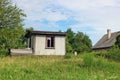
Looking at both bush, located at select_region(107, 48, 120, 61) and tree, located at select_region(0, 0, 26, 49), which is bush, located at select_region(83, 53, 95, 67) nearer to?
bush, located at select_region(107, 48, 120, 61)

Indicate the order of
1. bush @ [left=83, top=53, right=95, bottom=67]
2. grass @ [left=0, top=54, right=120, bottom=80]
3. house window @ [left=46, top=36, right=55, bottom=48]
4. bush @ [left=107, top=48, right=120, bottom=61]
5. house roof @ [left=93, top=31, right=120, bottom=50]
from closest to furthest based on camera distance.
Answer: grass @ [left=0, top=54, right=120, bottom=80] < bush @ [left=83, top=53, right=95, bottom=67] < bush @ [left=107, top=48, right=120, bottom=61] < house window @ [left=46, top=36, right=55, bottom=48] < house roof @ [left=93, top=31, right=120, bottom=50]

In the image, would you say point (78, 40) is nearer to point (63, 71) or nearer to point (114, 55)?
point (114, 55)

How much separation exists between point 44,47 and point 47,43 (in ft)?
2.40

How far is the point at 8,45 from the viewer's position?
53188 millimetres

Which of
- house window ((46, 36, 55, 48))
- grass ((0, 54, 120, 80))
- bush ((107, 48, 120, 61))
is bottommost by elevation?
grass ((0, 54, 120, 80))

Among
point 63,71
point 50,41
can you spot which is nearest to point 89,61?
point 63,71

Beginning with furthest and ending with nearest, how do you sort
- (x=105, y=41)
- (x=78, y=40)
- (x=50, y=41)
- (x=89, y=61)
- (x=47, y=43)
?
(x=78, y=40), (x=105, y=41), (x=50, y=41), (x=47, y=43), (x=89, y=61)

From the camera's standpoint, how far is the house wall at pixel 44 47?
42500 mm

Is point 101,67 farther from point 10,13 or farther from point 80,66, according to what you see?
point 10,13

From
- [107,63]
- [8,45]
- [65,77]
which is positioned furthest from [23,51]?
[65,77]

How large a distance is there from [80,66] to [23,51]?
70.4ft

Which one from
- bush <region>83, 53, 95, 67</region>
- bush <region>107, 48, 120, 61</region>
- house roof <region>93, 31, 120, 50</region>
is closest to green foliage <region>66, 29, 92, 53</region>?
house roof <region>93, 31, 120, 50</region>

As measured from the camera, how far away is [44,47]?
42.6 meters

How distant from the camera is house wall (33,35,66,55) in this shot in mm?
42500
